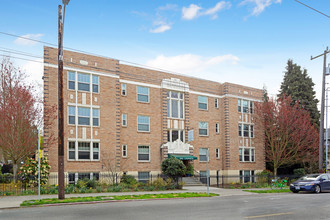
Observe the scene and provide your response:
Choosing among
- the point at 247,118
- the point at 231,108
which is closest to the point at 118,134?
the point at 231,108

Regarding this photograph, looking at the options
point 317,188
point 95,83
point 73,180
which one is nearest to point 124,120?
point 95,83

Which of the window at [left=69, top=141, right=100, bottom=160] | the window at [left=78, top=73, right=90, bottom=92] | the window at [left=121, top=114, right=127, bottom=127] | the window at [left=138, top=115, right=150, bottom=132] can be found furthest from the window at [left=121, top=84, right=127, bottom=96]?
the window at [left=69, top=141, right=100, bottom=160]

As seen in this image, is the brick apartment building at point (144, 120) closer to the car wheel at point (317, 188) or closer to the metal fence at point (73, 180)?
the metal fence at point (73, 180)

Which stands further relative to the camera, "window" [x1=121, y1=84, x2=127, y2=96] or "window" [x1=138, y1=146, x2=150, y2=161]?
"window" [x1=138, y1=146, x2=150, y2=161]

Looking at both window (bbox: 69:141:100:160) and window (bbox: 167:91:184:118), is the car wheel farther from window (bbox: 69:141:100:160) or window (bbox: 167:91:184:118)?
window (bbox: 69:141:100:160)

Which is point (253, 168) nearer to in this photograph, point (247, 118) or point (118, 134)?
point (247, 118)

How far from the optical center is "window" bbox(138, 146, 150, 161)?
31.8 meters

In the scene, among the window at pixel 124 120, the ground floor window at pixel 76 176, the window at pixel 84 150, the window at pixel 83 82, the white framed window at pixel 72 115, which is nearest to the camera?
the ground floor window at pixel 76 176

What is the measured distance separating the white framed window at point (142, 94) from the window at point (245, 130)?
469 inches

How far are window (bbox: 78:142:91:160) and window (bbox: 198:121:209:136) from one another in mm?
12479

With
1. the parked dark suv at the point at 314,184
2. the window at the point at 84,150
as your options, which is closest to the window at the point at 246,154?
the parked dark suv at the point at 314,184

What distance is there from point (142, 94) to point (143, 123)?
8.87 feet

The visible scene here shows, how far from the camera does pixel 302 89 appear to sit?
43.5m

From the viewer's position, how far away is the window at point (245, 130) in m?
38.7
